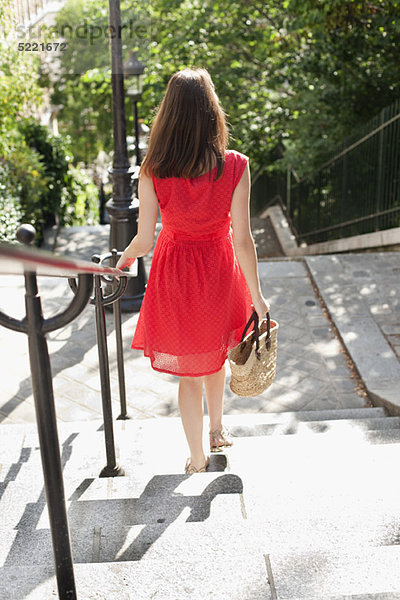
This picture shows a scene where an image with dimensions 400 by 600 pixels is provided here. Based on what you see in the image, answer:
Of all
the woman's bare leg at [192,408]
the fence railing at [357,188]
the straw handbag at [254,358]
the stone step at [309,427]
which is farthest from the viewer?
the fence railing at [357,188]

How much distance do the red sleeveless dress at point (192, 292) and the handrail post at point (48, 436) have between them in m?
1.30

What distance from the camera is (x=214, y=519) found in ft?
7.25

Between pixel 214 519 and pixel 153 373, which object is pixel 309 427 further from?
pixel 214 519

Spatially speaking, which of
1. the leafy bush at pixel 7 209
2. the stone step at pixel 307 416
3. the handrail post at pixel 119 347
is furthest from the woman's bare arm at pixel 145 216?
the leafy bush at pixel 7 209

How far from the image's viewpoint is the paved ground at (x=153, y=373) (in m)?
4.55

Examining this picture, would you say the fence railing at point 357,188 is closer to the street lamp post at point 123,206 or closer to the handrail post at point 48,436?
the street lamp post at point 123,206

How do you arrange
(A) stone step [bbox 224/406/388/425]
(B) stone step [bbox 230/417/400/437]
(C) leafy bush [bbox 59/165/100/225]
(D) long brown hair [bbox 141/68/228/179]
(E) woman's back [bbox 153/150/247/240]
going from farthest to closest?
(C) leafy bush [bbox 59/165/100/225] → (A) stone step [bbox 224/406/388/425] → (B) stone step [bbox 230/417/400/437] → (E) woman's back [bbox 153/150/247/240] → (D) long brown hair [bbox 141/68/228/179]

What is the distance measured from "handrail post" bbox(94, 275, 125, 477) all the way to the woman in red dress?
208 mm

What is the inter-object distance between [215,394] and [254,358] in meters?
0.43

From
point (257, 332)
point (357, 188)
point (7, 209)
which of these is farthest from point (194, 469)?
point (357, 188)

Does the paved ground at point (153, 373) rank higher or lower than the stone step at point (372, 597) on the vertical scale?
lower

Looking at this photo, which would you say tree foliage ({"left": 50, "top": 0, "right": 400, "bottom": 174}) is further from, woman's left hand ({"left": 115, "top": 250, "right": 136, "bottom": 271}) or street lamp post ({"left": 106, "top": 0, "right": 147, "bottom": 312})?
woman's left hand ({"left": 115, "top": 250, "right": 136, "bottom": 271})

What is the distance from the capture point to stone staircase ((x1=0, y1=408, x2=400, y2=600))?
172 cm

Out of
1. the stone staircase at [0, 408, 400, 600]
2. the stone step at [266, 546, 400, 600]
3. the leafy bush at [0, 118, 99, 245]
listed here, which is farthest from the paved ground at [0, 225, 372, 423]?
the leafy bush at [0, 118, 99, 245]
